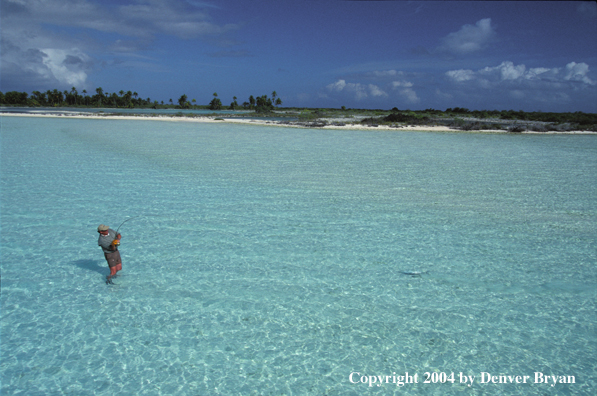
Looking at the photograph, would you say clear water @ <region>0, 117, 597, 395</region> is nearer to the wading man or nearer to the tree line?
the wading man

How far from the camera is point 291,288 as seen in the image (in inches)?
261

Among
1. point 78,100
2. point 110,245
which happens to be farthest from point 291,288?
point 78,100

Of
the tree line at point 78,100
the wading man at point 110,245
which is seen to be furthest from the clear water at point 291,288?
the tree line at point 78,100

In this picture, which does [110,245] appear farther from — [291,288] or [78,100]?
[78,100]

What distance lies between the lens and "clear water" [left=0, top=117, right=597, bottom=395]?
4789 millimetres

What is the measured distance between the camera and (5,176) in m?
14.6

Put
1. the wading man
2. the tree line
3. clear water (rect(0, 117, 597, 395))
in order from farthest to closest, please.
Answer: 1. the tree line
2. the wading man
3. clear water (rect(0, 117, 597, 395))

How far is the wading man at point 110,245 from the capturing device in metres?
6.08

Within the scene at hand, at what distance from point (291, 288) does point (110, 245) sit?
3.19 metres

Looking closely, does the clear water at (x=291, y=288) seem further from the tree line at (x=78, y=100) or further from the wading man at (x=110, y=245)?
the tree line at (x=78, y=100)

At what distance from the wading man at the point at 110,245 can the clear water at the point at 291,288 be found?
1.01 feet

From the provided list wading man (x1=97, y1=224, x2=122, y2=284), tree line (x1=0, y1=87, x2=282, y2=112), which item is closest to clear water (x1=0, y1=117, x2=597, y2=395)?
wading man (x1=97, y1=224, x2=122, y2=284)

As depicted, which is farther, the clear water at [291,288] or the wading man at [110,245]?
the wading man at [110,245]

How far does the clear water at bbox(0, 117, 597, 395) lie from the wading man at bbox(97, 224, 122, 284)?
0.31 metres
